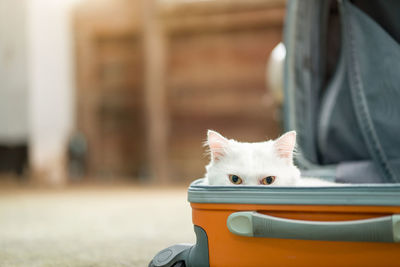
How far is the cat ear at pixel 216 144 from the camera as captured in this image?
91cm

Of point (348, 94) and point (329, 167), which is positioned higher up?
point (348, 94)

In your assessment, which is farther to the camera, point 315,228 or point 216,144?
point 216,144

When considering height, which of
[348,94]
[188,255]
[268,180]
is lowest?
[188,255]

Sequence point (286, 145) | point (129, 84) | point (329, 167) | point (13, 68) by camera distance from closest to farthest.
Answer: point (286, 145)
point (329, 167)
point (13, 68)
point (129, 84)

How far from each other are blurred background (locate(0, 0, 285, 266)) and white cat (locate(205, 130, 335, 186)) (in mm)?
1908

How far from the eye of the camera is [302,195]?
26.6 inches

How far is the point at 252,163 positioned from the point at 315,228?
231 mm

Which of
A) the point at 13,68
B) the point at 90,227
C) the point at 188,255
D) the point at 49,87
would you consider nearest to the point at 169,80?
the point at 49,87

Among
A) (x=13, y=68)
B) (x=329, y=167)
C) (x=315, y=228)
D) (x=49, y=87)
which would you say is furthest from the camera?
(x=49, y=87)

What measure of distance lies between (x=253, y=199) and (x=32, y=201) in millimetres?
1875

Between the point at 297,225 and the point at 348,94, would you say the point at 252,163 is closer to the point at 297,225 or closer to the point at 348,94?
the point at 297,225

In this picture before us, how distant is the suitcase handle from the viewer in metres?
0.63

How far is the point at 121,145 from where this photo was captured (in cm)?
361

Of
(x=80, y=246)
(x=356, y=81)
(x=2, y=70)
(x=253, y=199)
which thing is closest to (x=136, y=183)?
(x=2, y=70)
